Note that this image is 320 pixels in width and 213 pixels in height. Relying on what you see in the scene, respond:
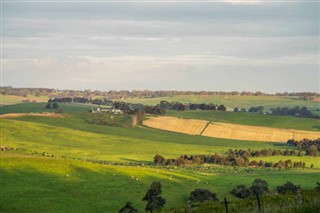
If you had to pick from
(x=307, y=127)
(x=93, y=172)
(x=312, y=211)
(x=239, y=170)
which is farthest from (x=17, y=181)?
(x=307, y=127)

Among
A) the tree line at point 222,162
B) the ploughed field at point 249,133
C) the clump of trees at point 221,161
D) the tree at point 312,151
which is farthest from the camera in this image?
the ploughed field at point 249,133

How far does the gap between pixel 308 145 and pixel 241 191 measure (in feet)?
297


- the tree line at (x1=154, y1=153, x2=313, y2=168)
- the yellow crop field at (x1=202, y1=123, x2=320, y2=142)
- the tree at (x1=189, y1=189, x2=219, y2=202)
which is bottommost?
the tree line at (x1=154, y1=153, x2=313, y2=168)

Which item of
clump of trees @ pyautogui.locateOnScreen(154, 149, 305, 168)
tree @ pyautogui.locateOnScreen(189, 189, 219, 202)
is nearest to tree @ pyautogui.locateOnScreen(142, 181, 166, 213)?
tree @ pyautogui.locateOnScreen(189, 189, 219, 202)

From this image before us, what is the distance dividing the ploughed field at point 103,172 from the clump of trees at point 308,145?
5119 millimetres

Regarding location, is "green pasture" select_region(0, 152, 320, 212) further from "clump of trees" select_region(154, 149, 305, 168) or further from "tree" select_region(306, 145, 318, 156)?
"tree" select_region(306, 145, 318, 156)

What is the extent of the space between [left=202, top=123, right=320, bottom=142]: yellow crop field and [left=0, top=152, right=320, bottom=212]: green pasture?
74.6 meters

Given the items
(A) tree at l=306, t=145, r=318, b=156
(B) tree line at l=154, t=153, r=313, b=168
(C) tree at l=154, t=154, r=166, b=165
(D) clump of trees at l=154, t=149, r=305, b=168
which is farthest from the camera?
(A) tree at l=306, t=145, r=318, b=156

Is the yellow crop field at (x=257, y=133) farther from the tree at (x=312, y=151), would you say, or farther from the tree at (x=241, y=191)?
the tree at (x=241, y=191)

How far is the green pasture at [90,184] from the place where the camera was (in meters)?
73.2

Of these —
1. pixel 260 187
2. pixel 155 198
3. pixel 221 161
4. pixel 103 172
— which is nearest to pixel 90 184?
pixel 103 172

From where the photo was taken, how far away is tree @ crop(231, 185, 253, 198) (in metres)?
78.9

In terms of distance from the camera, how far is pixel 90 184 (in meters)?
85.7

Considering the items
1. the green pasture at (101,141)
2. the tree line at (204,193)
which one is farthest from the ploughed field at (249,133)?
the tree line at (204,193)
